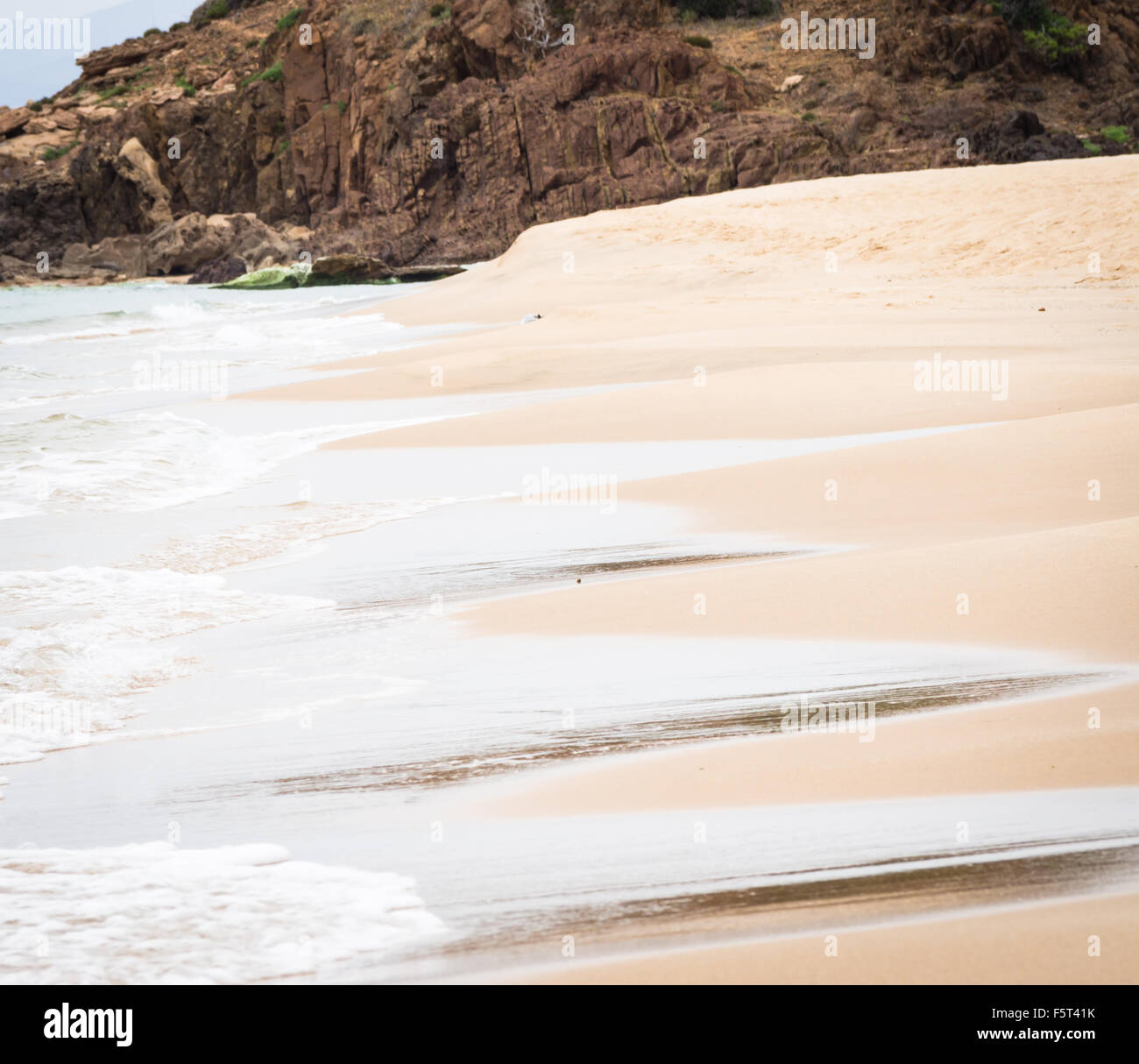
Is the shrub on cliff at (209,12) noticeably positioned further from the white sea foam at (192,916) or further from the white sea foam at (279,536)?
the white sea foam at (192,916)

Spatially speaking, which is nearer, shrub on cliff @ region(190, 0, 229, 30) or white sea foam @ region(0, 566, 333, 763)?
white sea foam @ region(0, 566, 333, 763)

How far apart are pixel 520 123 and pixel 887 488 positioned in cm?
3843

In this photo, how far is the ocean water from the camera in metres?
2.06

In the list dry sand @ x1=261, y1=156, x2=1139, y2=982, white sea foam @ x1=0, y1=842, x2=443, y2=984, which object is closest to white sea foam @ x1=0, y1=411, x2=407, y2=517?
dry sand @ x1=261, y1=156, x2=1139, y2=982

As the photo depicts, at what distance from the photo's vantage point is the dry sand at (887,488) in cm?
238

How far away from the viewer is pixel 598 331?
11.4 m

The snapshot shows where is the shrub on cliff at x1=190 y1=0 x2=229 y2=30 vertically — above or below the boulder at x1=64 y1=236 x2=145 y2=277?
above

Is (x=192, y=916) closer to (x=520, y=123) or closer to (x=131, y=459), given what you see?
(x=131, y=459)

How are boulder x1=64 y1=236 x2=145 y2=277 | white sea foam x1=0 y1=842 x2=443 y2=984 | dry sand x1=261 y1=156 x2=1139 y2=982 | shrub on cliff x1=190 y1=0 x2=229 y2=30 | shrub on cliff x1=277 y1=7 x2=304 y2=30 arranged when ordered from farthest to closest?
shrub on cliff x1=190 y1=0 x2=229 y2=30
shrub on cliff x1=277 y1=7 x2=304 y2=30
boulder x1=64 y1=236 x2=145 y2=277
dry sand x1=261 y1=156 x2=1139 y2=982
white sea foam x1=0 y1=842 x2=443 y2=984

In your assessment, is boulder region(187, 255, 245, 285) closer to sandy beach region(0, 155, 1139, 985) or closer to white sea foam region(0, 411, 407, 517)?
white sea foam region(0, 411, 407, 517)

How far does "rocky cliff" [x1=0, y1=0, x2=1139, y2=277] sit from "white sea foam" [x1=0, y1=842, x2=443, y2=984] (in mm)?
34709

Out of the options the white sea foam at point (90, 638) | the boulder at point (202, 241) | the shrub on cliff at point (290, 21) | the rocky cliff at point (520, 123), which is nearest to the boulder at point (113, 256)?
the rocky cliff at point (520, 123)

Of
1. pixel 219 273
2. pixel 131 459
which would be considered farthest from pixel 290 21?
pixel 131 459
